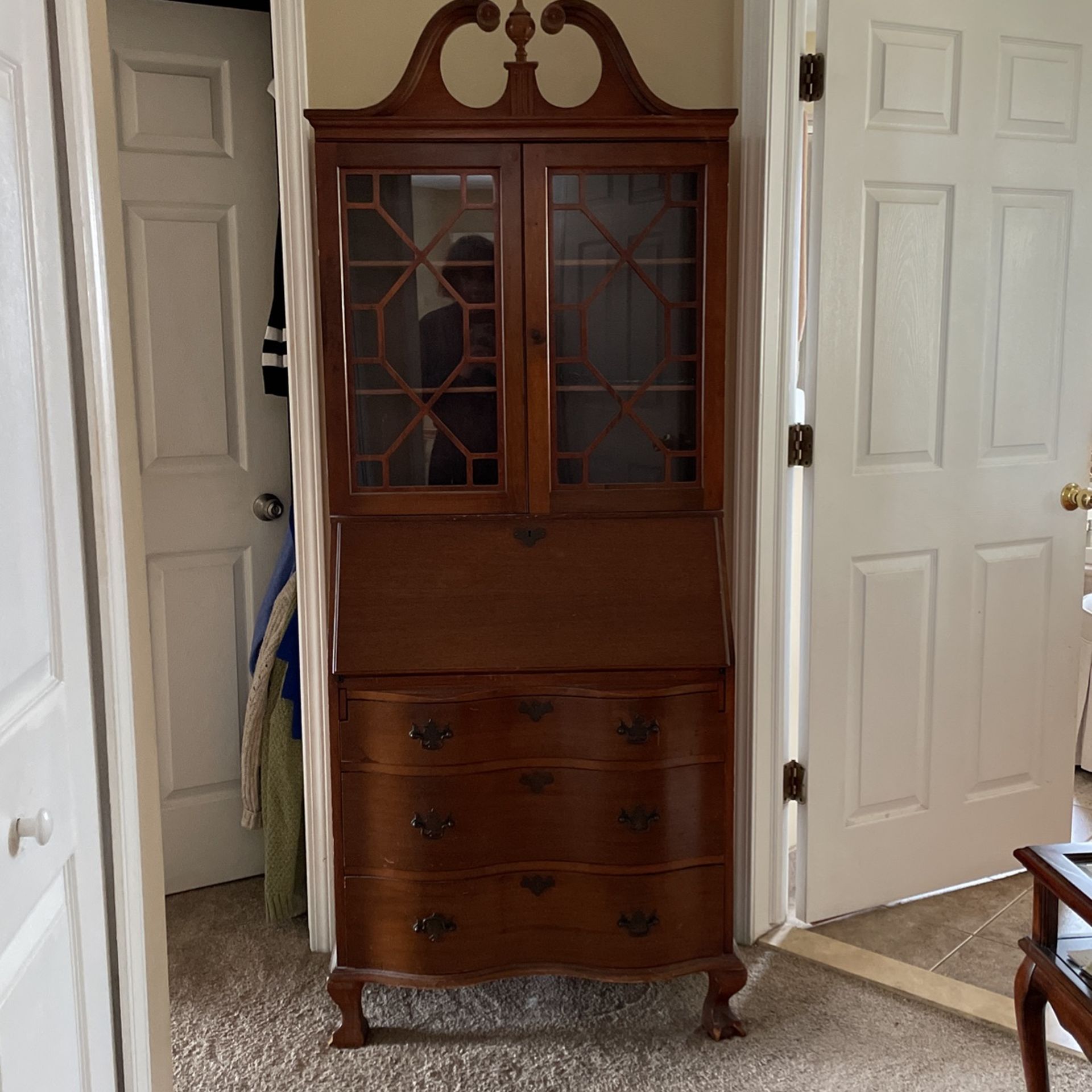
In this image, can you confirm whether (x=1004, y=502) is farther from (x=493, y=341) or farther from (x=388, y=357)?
(x=388, y=357)

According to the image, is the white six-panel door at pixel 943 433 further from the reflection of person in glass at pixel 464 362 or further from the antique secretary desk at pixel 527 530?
the reflection of person in glass at pixel 464 362

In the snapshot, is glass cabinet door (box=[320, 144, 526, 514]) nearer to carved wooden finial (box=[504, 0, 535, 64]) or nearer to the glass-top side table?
carved wooden finial (box=[504, 0, 535, 64])

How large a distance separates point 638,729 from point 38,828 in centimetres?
110

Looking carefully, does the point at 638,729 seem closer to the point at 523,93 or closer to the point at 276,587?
the point at 276,587

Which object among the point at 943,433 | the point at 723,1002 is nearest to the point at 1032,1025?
the point at 723,1002

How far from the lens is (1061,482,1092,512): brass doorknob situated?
2.51 meters

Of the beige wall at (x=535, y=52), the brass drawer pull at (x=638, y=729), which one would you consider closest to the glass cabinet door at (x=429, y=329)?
the beige wall at (x=535, y=52)

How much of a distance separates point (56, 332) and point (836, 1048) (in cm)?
177

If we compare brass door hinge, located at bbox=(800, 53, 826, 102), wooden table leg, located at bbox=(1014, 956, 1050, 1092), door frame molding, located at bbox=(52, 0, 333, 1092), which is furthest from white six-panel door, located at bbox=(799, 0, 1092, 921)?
door frame molding, located at bbox=(52, 0, 333, 1092)

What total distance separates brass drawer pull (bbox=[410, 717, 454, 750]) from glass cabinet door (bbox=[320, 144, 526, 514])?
382 mm

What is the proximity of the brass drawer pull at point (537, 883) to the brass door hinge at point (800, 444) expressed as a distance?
968 mm

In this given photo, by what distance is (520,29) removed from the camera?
189cm

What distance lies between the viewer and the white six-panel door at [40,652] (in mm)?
1036

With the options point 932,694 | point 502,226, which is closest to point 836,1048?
point 932,694
